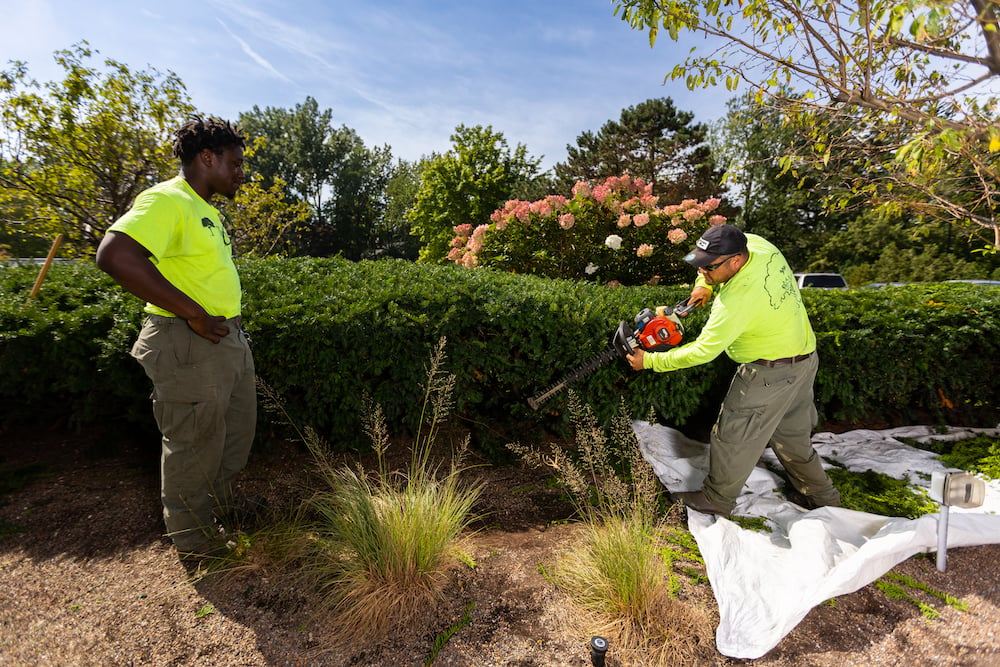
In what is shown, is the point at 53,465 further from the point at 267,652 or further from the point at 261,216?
the point at 261,216

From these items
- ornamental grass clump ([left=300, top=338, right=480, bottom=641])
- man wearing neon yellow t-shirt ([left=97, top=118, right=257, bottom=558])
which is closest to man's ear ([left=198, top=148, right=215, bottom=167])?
man wearing neon yellow t-shirt ([left=97, top=118, right=257, bottom=558])

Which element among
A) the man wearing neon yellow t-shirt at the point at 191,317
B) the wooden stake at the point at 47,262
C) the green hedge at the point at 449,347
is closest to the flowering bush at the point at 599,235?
the green hedge at the point at 449,347

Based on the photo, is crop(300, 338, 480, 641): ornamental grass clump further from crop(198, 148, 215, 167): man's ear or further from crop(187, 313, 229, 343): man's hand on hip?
crop(198, 148, 215, 167): man's ear

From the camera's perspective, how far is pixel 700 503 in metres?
3.02

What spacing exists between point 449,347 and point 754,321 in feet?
6.09

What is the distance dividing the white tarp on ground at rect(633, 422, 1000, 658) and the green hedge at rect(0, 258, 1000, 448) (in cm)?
48

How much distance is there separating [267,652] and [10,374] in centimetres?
244

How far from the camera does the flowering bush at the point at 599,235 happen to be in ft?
24.5

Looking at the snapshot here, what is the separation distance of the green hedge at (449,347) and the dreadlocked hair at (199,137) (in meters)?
0.95

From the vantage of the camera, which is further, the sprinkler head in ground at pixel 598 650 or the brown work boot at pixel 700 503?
the brown work boot at pixel 700 503

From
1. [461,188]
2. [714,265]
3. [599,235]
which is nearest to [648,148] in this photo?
[461,188]

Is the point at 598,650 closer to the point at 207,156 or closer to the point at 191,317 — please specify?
the point at 191,317

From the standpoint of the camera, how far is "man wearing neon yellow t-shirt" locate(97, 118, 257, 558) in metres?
1.92

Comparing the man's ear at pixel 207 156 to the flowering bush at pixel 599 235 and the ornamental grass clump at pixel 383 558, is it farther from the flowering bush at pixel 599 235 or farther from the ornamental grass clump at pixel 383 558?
the flowering bush at pixel 599 235
